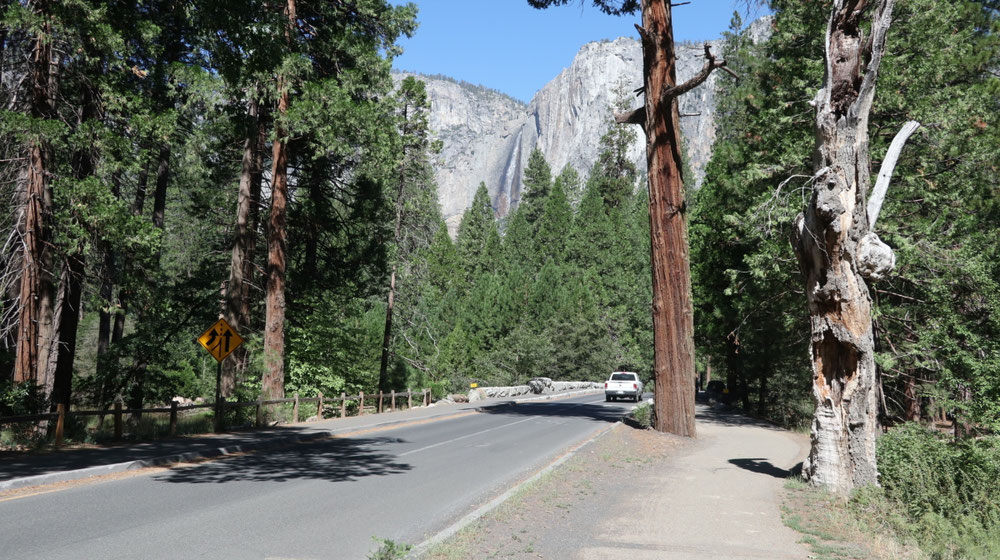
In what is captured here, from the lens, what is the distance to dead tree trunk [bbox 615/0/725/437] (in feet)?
55.2

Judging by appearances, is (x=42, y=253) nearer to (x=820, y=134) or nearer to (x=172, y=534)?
(x=172, y=534)

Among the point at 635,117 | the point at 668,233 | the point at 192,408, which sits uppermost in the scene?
the point at 635,117

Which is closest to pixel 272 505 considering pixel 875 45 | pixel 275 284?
pixel 875 45

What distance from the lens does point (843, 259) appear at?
9906mm

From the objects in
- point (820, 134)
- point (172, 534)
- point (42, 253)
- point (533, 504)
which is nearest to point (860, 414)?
point (820, 134)

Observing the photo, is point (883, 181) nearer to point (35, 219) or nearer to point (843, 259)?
point (843, 259)

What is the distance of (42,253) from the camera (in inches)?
624

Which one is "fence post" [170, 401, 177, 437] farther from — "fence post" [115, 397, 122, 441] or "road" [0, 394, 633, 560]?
"road" [0, 394, 633, 560]

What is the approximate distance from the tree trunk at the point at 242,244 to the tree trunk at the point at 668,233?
12.0 m

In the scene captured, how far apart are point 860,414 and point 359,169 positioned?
17992mm

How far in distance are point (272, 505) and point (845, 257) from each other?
335 inches

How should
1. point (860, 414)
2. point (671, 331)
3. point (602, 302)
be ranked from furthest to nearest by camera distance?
point (602, 302)
point (671, 331)
point (860, 414)

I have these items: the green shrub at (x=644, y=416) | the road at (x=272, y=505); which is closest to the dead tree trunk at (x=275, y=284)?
the road at (x=272, y=505)

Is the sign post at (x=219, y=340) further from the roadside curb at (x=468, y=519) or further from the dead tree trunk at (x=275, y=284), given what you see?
the roadside curb at (x=468, y=519)
